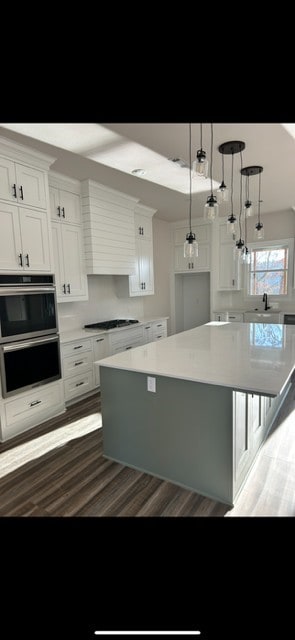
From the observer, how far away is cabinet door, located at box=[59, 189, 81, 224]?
3.68 meters

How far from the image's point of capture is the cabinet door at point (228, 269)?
5824 mm

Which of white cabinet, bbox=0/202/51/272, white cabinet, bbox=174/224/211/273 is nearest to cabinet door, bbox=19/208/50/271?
white cabinet, bbox=0/202/51/272

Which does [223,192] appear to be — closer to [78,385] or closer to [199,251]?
[78,385]

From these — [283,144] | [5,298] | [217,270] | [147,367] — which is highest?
[283,144]

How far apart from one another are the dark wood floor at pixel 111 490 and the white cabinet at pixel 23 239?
173cm

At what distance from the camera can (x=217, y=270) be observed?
6055 millimetres

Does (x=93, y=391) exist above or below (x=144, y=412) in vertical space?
below

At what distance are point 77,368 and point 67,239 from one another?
1.61 meters

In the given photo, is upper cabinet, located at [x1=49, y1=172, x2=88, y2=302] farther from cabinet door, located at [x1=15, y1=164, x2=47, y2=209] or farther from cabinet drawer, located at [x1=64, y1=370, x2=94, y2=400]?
cabinet drawer, located at [x1=64, y1=370, x2=94, y2=400]

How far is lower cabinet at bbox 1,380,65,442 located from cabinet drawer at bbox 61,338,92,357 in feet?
1.19
